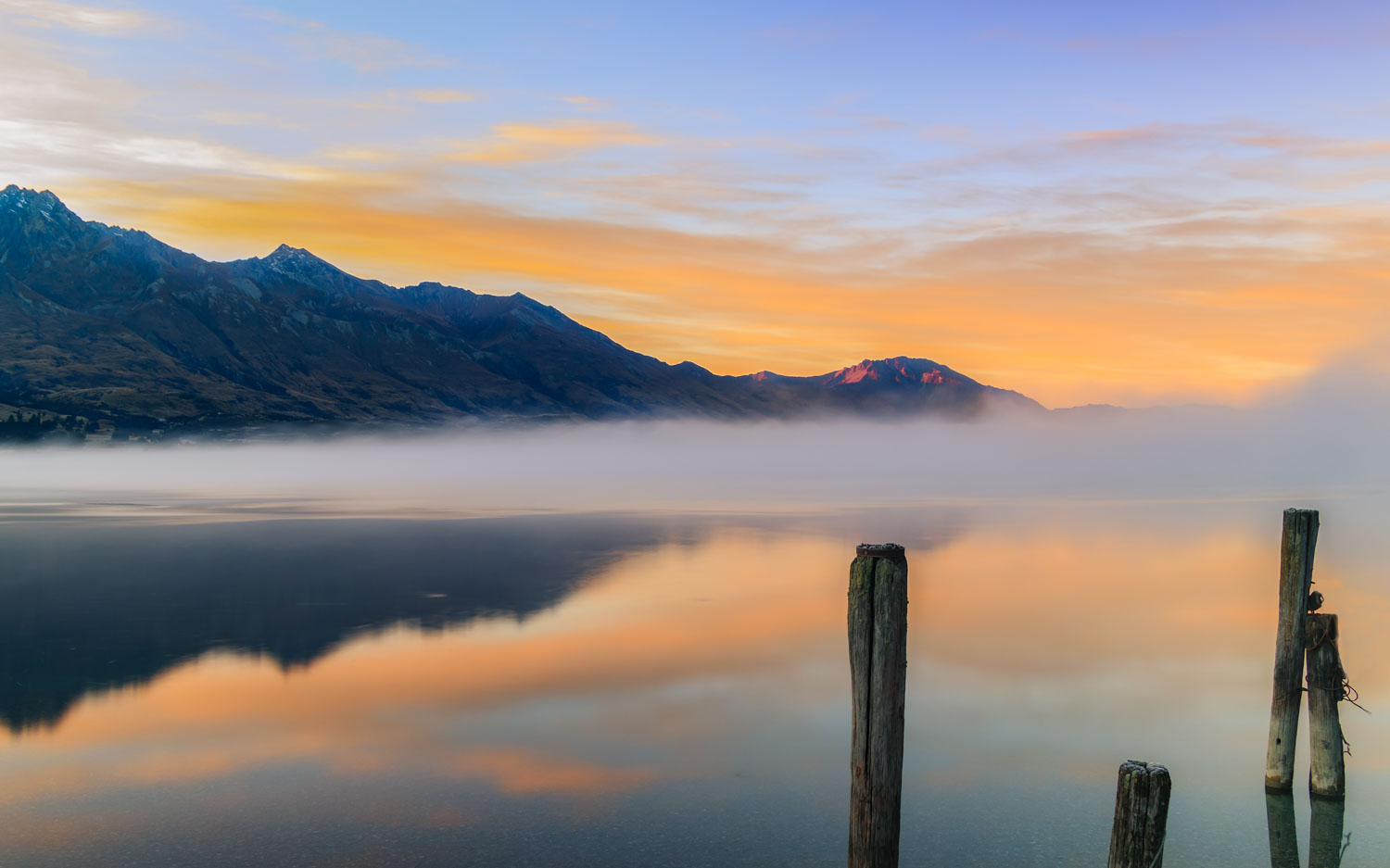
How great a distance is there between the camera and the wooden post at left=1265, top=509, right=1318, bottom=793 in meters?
14.9

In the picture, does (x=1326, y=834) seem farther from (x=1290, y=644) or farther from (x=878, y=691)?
(x=878, y=691)

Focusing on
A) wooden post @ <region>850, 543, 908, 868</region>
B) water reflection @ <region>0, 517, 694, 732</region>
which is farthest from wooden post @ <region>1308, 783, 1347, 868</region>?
water reflection @ <region>0, 517, 694, 732</region>

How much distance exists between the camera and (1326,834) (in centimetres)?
1391

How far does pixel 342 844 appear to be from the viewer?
13289 millimetres

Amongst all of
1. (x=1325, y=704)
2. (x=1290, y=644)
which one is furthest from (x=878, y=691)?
(x=1325, y=704)

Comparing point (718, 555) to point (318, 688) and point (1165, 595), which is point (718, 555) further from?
point (318, 688)

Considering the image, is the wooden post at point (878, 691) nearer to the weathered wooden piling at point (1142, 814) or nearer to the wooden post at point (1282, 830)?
the weathered wooden piling at point (1142, 814)

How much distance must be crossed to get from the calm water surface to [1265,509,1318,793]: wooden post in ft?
2.21

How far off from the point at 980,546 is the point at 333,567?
2941cm

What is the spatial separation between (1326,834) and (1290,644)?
252 cm

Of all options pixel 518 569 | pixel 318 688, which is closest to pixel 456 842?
pixel 318 688

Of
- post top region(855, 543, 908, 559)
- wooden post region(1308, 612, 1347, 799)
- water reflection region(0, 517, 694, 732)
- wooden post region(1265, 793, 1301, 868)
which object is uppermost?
post top region(855, 543, 908, 559)

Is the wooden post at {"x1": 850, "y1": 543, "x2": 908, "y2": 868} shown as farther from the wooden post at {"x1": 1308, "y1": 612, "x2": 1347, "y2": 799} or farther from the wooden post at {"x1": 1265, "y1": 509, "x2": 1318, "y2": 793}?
the wooden post at {"x1": 1308, "y1": 612, "x2": 1347, "y2": 799}

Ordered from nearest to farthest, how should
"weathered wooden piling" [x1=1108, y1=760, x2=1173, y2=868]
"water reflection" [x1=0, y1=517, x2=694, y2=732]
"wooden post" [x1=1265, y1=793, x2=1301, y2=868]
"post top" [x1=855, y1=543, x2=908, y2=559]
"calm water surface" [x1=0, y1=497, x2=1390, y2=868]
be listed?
"weathered wooden piling" [x1=1108, y1=760, x2=1173, y2=868], "post top" [x1=855, y1=543, x2=908, y2=559], "wooden post" [x1=1265, y1=793, x2=1301, y2=868], "calm water surface" [x1=0, y1=497, x2=1390, y2=868], "water reflection" [x1=0, y1=517, x2=694, y2=732]
